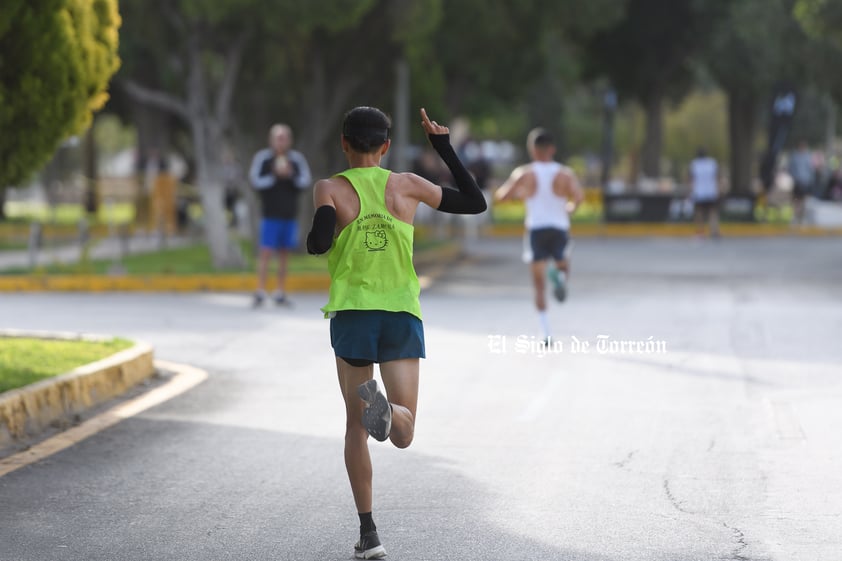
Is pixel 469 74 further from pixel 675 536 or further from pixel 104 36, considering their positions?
pixel 675 536

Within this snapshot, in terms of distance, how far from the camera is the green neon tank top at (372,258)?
6.69m

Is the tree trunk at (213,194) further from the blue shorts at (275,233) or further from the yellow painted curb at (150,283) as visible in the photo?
the blue shorts at (275,233)

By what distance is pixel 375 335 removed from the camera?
21.8 ft

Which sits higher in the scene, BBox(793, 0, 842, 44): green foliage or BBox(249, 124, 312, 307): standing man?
BBox(793, 0, 842, 44): green foliage

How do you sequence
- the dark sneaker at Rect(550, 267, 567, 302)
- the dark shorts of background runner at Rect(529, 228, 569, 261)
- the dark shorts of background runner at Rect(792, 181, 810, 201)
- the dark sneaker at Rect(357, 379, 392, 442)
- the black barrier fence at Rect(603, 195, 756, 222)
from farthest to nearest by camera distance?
the black barrier fence at Rect(603, 195, 756, 222), the dark shorts of background runner at Rect(792, 181, 810, 201), the dark sneaker at Rect(550, 267, 567, 302), the dark shorts of background runner at Rect(529, 228, 569, 261), the dark sneaker at Rect(357, 379, 392, 442)

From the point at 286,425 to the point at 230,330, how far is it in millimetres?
5735

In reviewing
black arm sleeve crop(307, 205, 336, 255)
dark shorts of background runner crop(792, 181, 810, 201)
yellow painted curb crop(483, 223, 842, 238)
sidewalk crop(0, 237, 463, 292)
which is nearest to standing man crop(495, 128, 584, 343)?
sidewalk crop(0, 237, 463, 292)

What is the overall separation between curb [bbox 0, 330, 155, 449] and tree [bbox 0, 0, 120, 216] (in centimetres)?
158

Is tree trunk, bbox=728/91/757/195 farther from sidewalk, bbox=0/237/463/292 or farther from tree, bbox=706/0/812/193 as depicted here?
sidewalk, bbox=0/237/463/292

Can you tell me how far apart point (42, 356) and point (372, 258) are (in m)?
5.79

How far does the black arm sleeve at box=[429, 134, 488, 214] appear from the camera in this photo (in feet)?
22.5

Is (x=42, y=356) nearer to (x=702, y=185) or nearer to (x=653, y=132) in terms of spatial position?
(x=702, y=185)

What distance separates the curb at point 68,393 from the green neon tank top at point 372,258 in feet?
11.3

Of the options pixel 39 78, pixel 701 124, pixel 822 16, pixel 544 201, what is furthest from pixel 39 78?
pixel 701 124
